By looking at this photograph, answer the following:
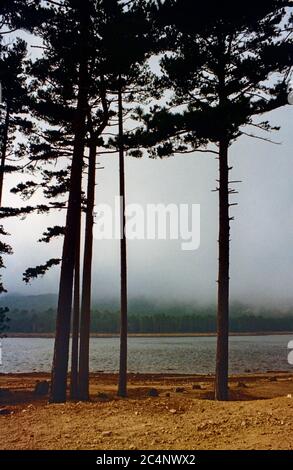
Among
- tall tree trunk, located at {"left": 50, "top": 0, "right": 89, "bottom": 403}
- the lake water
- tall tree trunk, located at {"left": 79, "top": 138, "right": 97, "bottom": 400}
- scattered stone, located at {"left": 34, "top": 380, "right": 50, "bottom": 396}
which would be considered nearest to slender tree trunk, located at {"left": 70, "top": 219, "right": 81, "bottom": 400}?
tall tree trunk, located at {"left": 79, "top": 138, "right": 97, "bottom": 400}

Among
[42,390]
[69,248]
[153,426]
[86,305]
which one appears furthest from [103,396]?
[153,426]

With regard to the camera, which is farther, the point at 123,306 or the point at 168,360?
the point at 168,360

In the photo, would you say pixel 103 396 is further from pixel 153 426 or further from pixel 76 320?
pixel 153 426

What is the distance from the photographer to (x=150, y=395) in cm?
1539

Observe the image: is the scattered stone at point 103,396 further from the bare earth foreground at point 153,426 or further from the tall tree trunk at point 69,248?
the bare earth foreground at point 153,426

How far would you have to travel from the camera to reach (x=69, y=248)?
11.1 m

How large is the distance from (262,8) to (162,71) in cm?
334

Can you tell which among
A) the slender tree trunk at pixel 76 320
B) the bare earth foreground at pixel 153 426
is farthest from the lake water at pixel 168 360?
the bare earth foreground at pixel 153 426

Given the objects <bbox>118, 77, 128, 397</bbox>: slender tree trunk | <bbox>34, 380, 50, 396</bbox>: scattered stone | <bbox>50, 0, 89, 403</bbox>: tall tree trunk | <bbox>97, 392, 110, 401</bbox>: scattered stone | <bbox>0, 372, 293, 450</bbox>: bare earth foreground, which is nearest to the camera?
<bbox>0, 372, 293, 450</bbox>: bare earth foreground

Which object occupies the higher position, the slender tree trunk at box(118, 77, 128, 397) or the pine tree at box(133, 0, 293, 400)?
the pine tree at box(133, 0, 293, 400)

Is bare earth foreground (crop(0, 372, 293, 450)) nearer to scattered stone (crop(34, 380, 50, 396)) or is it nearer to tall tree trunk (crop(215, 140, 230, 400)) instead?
tall tree trunk (crop(215, 140, 230, 400))

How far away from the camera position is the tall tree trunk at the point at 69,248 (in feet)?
35.2

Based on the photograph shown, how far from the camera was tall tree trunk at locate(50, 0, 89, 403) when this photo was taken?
1073 centimetres
